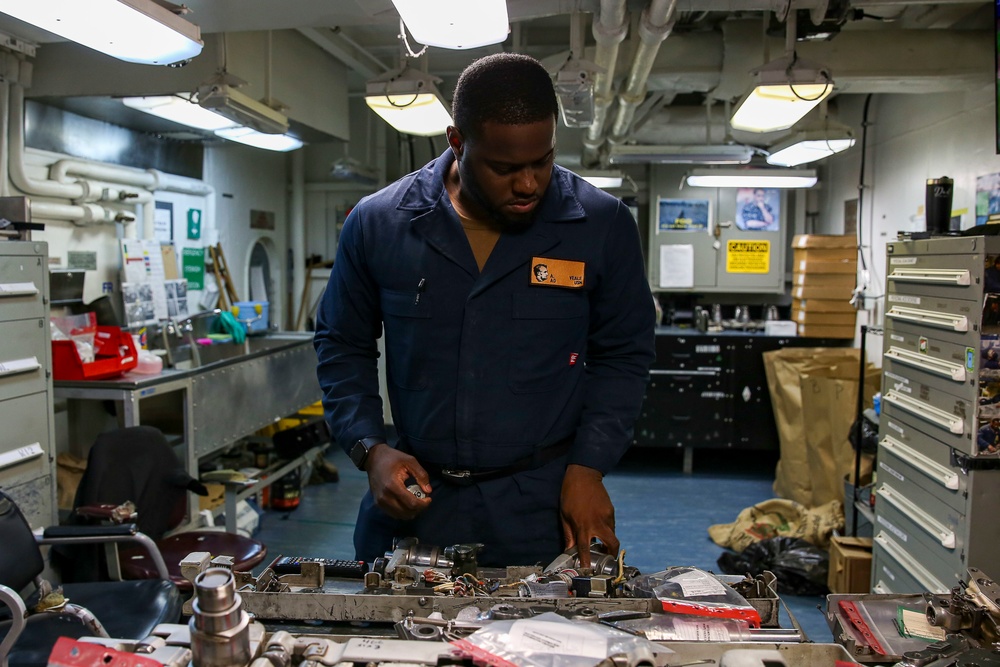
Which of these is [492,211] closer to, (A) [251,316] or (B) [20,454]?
(B) [20,454]

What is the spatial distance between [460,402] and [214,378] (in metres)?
2.56

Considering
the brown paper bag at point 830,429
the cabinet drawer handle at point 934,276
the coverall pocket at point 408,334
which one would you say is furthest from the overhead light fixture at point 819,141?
the coverall pocket at point 408,334

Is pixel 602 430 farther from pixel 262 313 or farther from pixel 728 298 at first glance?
pixel 728 298

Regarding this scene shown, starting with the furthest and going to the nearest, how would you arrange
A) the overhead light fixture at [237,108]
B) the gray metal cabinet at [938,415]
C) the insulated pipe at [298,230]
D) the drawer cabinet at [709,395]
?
the insulated pipe at [298,230], the drawer cabinet at [709,395], the overhead light fixture at [237,108], the gray metal cabinet at [938,415]

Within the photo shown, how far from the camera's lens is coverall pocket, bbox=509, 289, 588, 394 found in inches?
55.1

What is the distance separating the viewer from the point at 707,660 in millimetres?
826

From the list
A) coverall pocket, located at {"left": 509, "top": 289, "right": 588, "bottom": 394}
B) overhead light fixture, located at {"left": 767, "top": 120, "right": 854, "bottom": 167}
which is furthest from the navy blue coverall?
overhead light fixture, located at {"left": 767, "top": 120, "right": 854, "bottom": 167}

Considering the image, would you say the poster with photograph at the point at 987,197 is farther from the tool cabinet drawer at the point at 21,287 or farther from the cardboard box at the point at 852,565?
the tool cabinet drawer at the point at 21,287

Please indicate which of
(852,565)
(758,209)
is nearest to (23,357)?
(852,565)

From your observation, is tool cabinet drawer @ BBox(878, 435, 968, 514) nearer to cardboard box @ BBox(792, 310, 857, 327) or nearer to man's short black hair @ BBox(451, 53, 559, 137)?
man's short black hair @ BBox(451, 53, 559, 137)

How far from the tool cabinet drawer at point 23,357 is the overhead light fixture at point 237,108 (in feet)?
3.52

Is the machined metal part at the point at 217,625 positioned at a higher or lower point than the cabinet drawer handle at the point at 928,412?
higher

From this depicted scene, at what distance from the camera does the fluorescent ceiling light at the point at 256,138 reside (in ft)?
12.1

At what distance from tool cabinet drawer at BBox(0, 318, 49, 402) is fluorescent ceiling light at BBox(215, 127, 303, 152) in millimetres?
1410
